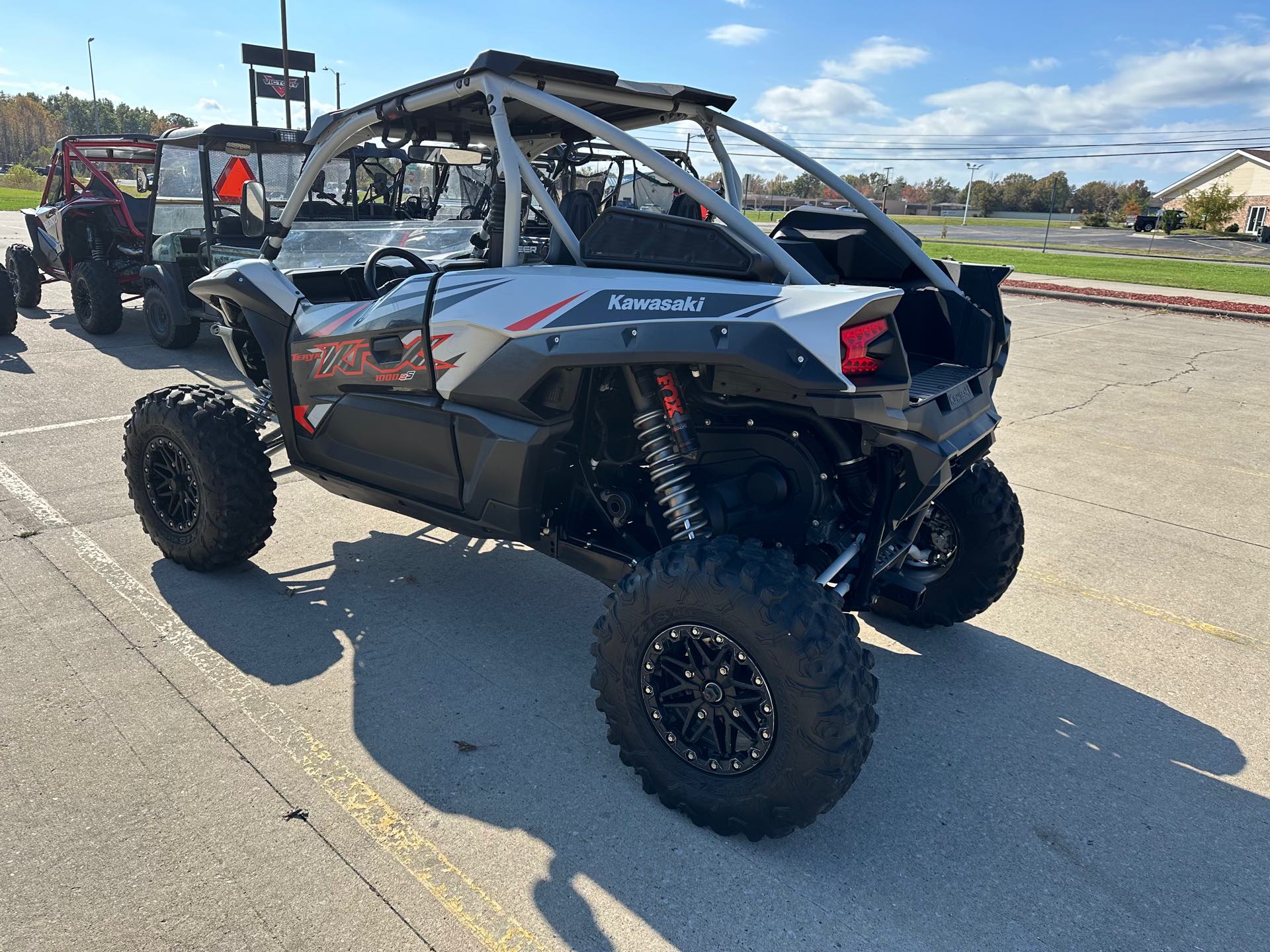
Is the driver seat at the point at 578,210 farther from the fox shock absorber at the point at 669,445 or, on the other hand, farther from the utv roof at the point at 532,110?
the fox shock absorber at the point at 669,445

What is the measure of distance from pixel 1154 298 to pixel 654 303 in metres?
18.3

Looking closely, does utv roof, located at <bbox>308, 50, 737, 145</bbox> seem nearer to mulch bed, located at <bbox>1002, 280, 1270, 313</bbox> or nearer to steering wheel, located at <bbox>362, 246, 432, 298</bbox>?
steering wheel, located at <bbox>362, 246, 432, 298</bbox>

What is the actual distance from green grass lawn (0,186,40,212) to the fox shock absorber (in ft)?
104

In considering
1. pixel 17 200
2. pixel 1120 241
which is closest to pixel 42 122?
pixel 17 200

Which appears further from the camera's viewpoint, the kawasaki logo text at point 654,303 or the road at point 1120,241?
the road at point 1120,241

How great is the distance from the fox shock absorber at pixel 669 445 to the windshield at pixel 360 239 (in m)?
2.11

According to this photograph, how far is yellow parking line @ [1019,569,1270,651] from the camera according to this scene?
4.16 metres

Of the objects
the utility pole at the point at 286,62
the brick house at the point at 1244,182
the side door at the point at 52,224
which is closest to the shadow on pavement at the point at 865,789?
the side door at the point at 52,224

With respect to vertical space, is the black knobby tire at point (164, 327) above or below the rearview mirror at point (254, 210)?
below

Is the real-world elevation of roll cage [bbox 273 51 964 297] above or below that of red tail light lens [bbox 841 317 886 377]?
above

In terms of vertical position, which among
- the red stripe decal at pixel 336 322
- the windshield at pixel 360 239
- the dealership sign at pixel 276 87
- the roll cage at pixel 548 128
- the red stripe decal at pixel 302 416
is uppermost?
the dealership sign at pixel 276 87

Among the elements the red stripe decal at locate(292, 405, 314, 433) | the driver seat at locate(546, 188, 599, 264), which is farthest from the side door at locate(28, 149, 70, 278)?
the driver seat at locate(546, 188, 599, 264)

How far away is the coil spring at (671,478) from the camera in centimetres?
295

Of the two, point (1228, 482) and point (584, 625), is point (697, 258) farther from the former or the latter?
point (1228, 482)
